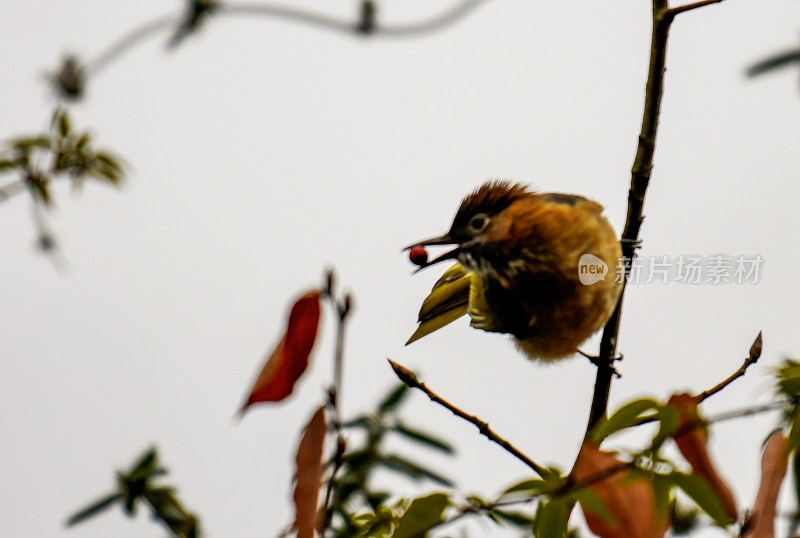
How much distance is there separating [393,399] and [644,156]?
1268 millimetres

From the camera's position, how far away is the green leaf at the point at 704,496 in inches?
66.4

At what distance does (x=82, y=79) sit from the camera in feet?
15.2

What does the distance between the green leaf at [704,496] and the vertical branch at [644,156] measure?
62.6 inches

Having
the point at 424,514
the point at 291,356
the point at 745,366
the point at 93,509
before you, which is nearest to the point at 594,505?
the point at 424,514

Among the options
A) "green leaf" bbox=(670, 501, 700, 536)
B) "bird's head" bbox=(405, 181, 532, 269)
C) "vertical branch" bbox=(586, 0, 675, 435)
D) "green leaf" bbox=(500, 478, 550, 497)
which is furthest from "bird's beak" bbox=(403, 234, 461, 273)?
"green leaf" bbox=(500, 478, 550, 497)

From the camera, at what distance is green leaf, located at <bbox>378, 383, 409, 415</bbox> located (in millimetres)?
3537

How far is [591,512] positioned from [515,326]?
2.95 metres

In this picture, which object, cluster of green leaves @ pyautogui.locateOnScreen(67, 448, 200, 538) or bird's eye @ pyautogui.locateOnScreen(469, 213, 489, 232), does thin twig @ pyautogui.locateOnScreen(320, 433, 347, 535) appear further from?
bird's eye @ pyautogui.locateOnScreen(469, 213, 489, 232)

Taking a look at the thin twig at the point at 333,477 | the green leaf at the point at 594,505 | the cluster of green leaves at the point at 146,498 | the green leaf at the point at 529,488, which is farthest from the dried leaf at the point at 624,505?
the cluster of green leaves at the point at 146,498

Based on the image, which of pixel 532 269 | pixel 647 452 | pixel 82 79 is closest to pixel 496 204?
pixel 532 269

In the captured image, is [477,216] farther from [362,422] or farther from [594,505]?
[594,505]

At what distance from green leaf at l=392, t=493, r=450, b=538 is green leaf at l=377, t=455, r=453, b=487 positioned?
4.95 ft

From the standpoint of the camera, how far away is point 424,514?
1.80 meters

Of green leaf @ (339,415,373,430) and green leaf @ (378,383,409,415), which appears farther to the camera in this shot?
green leaf @ (378,383,409,415)
